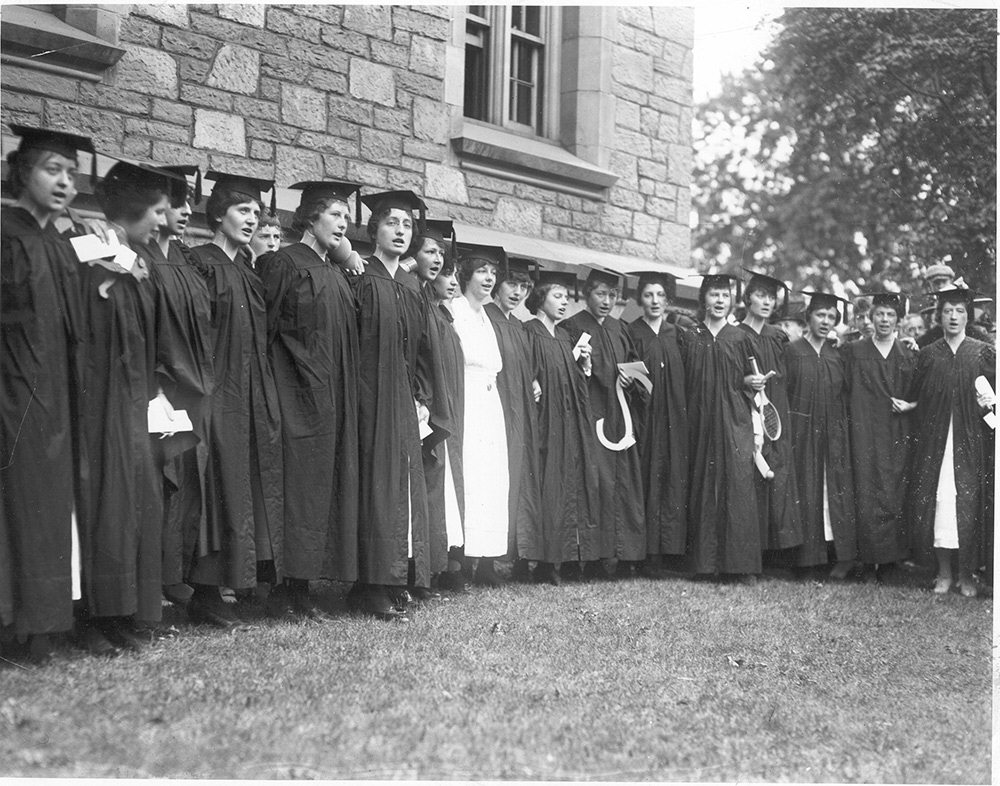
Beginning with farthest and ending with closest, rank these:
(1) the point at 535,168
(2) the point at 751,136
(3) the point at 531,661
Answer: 1. (2) the point at 751,136
2. (1) the point at 535,168
3. (3) the point at 531,661

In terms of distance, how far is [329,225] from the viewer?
6344mm

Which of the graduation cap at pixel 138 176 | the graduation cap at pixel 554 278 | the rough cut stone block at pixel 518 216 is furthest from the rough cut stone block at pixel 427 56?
the graduation cap at pixel 138 176

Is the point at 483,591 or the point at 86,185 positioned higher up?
the point at 86,185

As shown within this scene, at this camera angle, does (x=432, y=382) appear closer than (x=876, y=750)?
No

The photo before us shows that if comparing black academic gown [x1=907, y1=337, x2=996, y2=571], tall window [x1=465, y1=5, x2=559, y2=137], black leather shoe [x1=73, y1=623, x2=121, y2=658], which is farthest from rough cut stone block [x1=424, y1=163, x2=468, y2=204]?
black leather shoe [x1=73, y1=623, x2=121, y2=658]

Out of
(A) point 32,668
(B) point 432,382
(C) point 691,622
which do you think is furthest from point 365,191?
(A) point 32,668

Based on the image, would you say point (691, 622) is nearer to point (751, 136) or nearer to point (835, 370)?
point (835, 370)

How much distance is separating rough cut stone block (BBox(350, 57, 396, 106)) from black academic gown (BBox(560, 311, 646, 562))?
7.91 ft

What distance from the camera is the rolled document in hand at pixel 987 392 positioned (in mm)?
8141

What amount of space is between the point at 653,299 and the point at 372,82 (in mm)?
2809

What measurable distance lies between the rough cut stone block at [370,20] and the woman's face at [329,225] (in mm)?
3251

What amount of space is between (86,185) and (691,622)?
4.19 meters

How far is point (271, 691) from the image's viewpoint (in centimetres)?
459

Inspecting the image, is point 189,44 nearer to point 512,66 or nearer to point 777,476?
point 512,66
